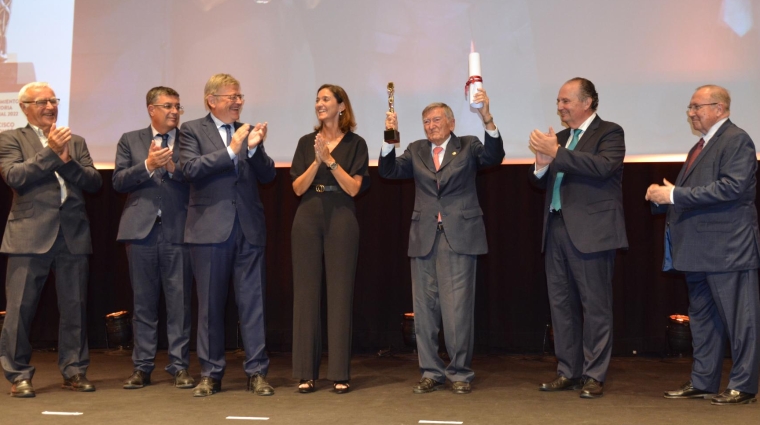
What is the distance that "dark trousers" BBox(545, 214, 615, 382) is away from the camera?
3.93 metres

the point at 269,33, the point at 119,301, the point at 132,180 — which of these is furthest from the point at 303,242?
the point at 119,301

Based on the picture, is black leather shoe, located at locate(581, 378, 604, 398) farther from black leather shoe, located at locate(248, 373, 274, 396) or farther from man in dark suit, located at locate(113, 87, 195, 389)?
man in dark suit, located at locate(113, 87, 195, 389)

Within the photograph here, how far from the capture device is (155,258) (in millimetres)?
4273

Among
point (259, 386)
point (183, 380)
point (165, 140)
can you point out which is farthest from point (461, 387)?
point (165, 140)

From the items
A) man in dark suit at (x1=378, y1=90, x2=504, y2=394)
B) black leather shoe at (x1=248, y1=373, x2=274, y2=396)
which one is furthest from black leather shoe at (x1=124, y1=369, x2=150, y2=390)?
man in dark suit at (x1=378, y1=90, x2=504, y2=394)

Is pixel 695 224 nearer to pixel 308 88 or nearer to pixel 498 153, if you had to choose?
pixel 498 153

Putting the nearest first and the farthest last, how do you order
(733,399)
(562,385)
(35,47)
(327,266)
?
(733,399)
(562,385)
(327,266)
(35,47)

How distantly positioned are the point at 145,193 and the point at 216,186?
54cm

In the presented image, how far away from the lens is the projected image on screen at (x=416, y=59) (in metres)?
5.02

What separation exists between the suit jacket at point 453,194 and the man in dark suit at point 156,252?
4.11 ft

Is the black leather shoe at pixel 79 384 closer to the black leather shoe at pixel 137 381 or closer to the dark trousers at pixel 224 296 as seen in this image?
the black leather shoe at pixel 137 381

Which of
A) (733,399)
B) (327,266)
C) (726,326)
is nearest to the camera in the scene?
(733,399)

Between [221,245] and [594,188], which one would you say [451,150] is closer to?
[594,188]

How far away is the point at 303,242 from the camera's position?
4105 mm
